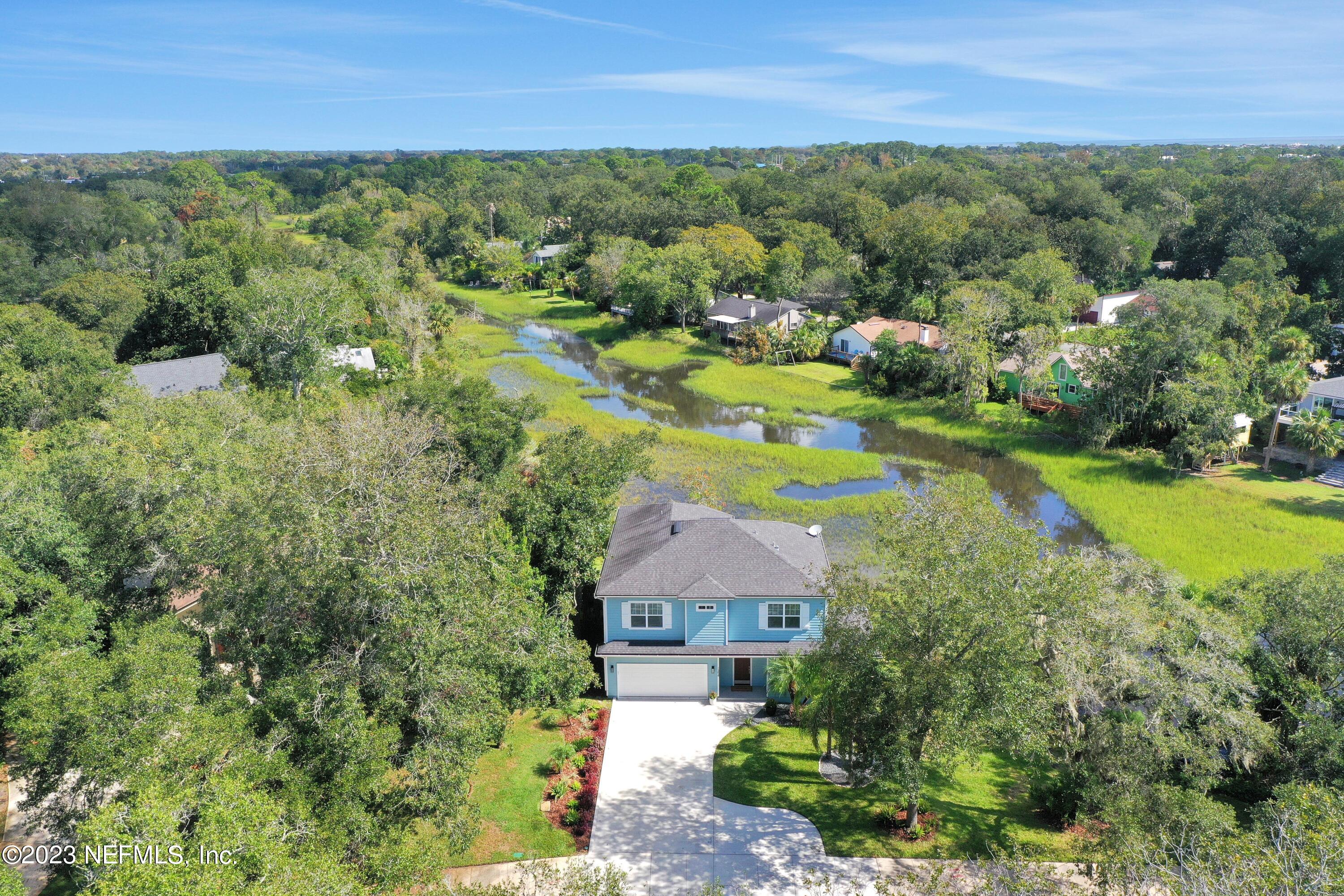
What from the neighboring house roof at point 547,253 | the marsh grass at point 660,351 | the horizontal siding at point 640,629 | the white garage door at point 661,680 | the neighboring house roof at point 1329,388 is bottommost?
the white garage door at point 661,680

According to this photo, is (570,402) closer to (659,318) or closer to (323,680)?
(659,318)

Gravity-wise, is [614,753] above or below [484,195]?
below

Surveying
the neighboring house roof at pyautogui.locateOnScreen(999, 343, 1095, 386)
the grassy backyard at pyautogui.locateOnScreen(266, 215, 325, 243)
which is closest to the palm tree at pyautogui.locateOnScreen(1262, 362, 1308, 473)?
the neighboring house roof at pyautogui.locateOnScreen(999, 343, 1095, 386)

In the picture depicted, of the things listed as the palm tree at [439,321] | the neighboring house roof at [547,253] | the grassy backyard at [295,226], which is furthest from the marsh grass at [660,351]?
the grassy backyard at [295,226]

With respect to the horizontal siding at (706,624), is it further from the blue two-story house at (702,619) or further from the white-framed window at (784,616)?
the white-framed window at (784,616)

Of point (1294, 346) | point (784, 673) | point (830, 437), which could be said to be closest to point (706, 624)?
point (784, 673)

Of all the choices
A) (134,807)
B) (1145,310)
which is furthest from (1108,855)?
(1145,310)
